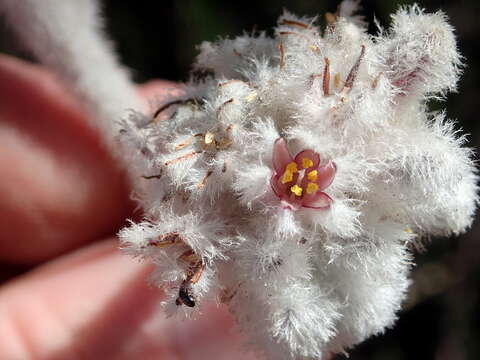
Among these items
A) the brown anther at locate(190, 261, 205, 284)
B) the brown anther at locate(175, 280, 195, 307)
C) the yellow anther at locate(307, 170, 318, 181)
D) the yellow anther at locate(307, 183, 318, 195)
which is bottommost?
the brown anther at locate(175, 280, 195, 307)

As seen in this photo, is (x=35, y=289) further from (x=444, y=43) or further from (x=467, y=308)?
(x=467, y=308)

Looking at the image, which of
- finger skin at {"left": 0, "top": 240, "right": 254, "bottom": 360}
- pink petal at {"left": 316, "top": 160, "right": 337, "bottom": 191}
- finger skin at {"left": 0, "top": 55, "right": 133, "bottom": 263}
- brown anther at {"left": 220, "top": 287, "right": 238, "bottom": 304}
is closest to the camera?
pink petal at {"left": 316, "top": 160, "right": 337, "bottom": 191}

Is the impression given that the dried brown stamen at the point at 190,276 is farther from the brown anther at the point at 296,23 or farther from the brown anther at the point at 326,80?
the brown anther at the point at 296,23

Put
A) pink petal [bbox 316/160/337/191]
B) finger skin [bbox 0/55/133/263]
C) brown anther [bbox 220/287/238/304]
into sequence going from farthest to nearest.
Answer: finger skin [bbox 0/55/133/263], brown anther [bbox 220/287/238/304], pink petal [bbox 316/160/337/191]

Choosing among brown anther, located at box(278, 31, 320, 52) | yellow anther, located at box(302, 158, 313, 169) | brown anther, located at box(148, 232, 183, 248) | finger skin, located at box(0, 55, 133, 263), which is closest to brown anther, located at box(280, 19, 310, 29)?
brown anther, located at box(278, 31, 320, 52)

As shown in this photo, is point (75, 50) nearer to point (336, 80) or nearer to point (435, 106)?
point (336, 80)

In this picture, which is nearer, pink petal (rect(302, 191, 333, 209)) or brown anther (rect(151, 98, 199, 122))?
pink petal (rect(302, 191, 333, 209))

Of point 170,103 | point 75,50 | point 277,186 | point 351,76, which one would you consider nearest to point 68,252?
point 75,50

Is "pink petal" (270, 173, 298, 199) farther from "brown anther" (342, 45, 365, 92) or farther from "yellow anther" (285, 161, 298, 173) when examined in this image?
"brown anther" (342, 45, 365, 92)
